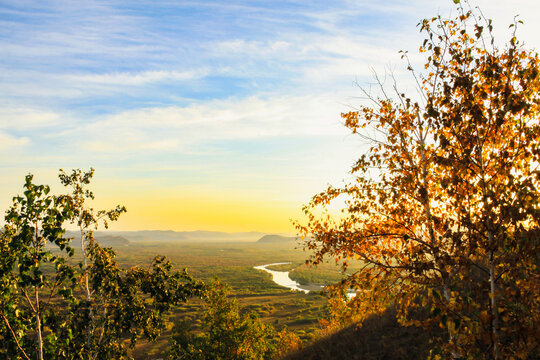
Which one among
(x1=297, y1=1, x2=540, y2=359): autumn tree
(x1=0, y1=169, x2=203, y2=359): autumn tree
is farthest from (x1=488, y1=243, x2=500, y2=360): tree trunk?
(x1=0, y1=169, x2=203, y2=359): autumn tree

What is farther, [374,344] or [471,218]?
[374,344]

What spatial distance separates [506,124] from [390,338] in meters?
14.0

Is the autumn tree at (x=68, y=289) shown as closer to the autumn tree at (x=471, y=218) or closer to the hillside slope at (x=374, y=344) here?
the autumn tree at (x=471, y=218)

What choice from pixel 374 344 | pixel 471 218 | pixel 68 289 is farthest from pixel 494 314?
pixel 374 344

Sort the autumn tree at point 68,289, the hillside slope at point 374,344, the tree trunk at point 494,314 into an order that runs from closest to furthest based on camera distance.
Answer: the tree trunk at point 494,314 < the autumn tree at point 68,289 < the hillside slope at point 374,344

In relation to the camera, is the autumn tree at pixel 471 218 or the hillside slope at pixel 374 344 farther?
the hillside slope at pixel 374 344

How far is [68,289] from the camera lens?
7.02m

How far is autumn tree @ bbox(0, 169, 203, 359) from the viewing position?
6.54 metres

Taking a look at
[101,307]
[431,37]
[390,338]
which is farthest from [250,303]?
[431,37]

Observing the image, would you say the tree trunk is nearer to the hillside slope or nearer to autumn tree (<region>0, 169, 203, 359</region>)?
autumn tree (<region>0, 169, 203, 359</region>)

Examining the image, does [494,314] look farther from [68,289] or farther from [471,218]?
[68,289]

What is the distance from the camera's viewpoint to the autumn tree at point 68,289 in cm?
654

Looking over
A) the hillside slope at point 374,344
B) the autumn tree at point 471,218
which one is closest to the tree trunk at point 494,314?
the autumn tree at point 471,218

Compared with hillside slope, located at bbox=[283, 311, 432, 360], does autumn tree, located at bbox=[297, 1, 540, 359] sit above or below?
above
